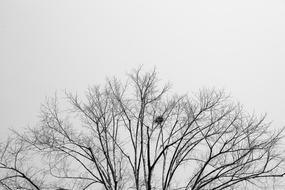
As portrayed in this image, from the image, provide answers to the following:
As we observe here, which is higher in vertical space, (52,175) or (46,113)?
(46,113)

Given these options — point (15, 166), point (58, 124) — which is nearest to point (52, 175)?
point (15, 166)

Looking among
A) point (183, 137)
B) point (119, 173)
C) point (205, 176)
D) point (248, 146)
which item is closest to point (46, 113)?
point (119, 173)

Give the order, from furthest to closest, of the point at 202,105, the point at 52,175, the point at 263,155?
the point at 202,105 → the point at 52,175 → the point at 263,155

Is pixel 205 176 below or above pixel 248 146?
below

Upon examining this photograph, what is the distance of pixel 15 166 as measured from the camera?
28.6 feet

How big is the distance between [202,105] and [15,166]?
6.14 m

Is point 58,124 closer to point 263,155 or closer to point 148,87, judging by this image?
point 148,87

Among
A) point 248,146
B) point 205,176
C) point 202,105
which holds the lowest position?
point 205,176

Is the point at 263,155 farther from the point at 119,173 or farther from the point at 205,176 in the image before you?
the point at 119,173

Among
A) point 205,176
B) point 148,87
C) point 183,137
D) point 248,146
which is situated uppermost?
point 148,87

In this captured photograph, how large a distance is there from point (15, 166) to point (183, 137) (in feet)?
17.2

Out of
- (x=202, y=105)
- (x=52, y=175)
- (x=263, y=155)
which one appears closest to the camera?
(x=263, y=155)

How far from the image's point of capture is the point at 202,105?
9.87m

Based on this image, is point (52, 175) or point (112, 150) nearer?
point (52, 175)
